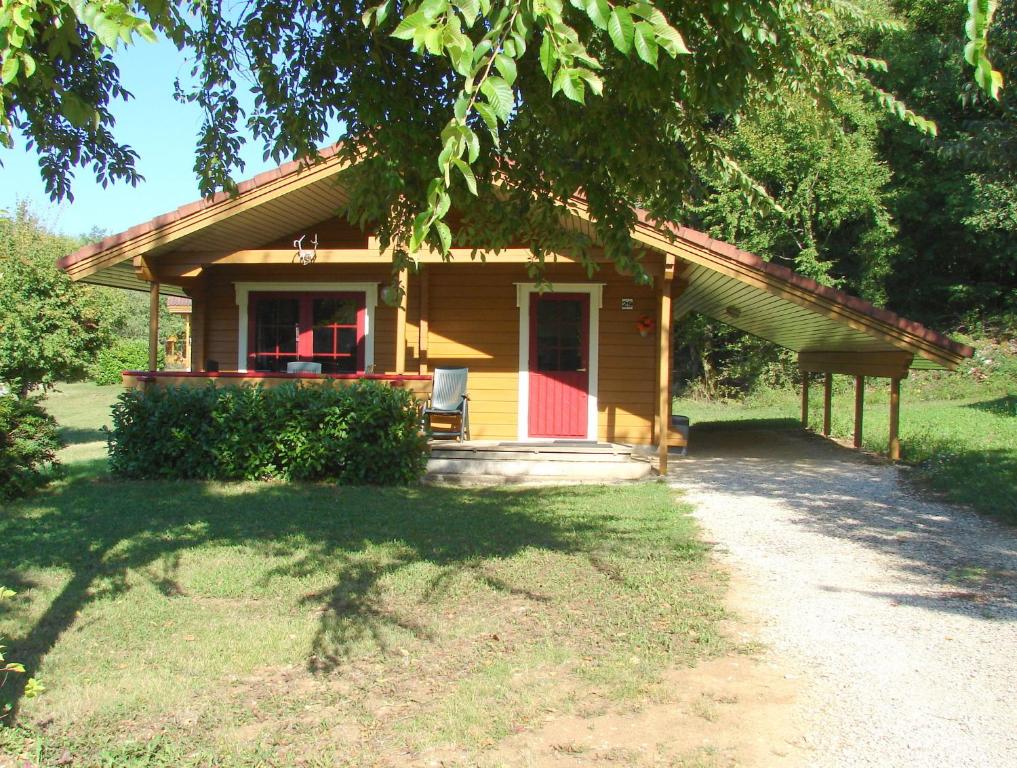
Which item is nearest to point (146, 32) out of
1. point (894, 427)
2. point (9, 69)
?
point (9, 69)

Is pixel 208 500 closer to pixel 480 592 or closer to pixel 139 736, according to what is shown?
pixel 480 592

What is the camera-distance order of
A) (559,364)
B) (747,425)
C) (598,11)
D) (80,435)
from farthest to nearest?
(747,425), (80,435), (559,364), (598,11)

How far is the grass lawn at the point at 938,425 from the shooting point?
362 inches

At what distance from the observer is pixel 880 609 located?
5.07 m

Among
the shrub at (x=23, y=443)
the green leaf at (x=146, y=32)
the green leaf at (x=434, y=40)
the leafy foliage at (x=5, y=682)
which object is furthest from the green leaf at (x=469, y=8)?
the shrub at (x=23, y=443)

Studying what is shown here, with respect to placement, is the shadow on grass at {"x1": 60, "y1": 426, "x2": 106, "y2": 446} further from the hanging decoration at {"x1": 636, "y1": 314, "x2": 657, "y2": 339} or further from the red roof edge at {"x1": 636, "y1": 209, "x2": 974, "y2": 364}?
the red roof edge at {"x1": 636, "y1": 209, "x2": 974, "y2": 364}

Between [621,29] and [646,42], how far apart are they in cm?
12

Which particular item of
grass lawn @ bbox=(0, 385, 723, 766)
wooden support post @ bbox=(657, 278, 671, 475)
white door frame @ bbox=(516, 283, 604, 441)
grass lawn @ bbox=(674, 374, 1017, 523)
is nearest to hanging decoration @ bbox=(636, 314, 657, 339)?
white door frame @ bbox=(516, 283, 604, 441)

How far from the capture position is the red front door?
12484mm

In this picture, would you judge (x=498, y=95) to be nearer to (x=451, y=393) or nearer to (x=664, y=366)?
(x=664, y=366)

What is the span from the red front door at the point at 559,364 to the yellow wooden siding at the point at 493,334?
0.79 ft

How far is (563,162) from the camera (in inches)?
224

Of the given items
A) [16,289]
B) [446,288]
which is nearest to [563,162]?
[446,288]

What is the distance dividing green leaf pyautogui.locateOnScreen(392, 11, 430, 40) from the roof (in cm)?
696
